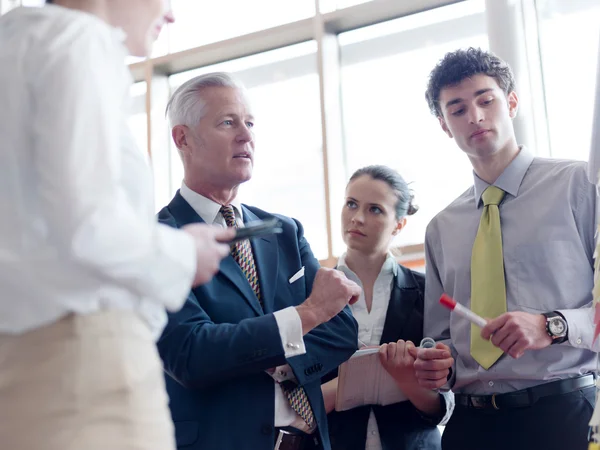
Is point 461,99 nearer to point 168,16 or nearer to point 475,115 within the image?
point 475,115

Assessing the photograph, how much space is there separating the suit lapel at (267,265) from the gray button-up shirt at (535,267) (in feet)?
2.20

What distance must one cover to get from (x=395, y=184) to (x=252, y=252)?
3.72 feet

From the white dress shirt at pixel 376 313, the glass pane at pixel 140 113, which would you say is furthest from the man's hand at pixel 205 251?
the glass pane at pixel 140 113

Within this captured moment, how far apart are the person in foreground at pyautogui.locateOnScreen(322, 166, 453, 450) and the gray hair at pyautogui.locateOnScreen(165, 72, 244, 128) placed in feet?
2.80

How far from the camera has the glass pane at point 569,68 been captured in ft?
15.6

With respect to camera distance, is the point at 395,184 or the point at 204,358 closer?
the point at 204,358

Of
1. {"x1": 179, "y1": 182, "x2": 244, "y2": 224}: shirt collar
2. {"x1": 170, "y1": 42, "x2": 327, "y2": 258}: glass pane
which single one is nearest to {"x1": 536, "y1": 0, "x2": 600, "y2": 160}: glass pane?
{"x1": 170, "y1": 42, "x2": 327, "y2": 258}: glass pane

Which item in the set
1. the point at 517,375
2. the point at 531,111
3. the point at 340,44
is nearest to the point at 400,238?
the point at 531,111

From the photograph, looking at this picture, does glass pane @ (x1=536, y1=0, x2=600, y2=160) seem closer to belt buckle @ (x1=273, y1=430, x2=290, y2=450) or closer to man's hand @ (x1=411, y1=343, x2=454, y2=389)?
man's hand @ (x1=411, y1=343, x2=454, y2=389)

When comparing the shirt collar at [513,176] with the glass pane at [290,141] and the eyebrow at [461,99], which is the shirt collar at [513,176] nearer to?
Result: the eyebrow at [461,99]

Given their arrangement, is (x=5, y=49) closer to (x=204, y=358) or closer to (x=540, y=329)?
(x=204, y=358)

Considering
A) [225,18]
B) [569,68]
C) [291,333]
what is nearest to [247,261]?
[291,333]

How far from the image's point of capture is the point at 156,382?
3.84ft

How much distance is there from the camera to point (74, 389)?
3.58 ft
